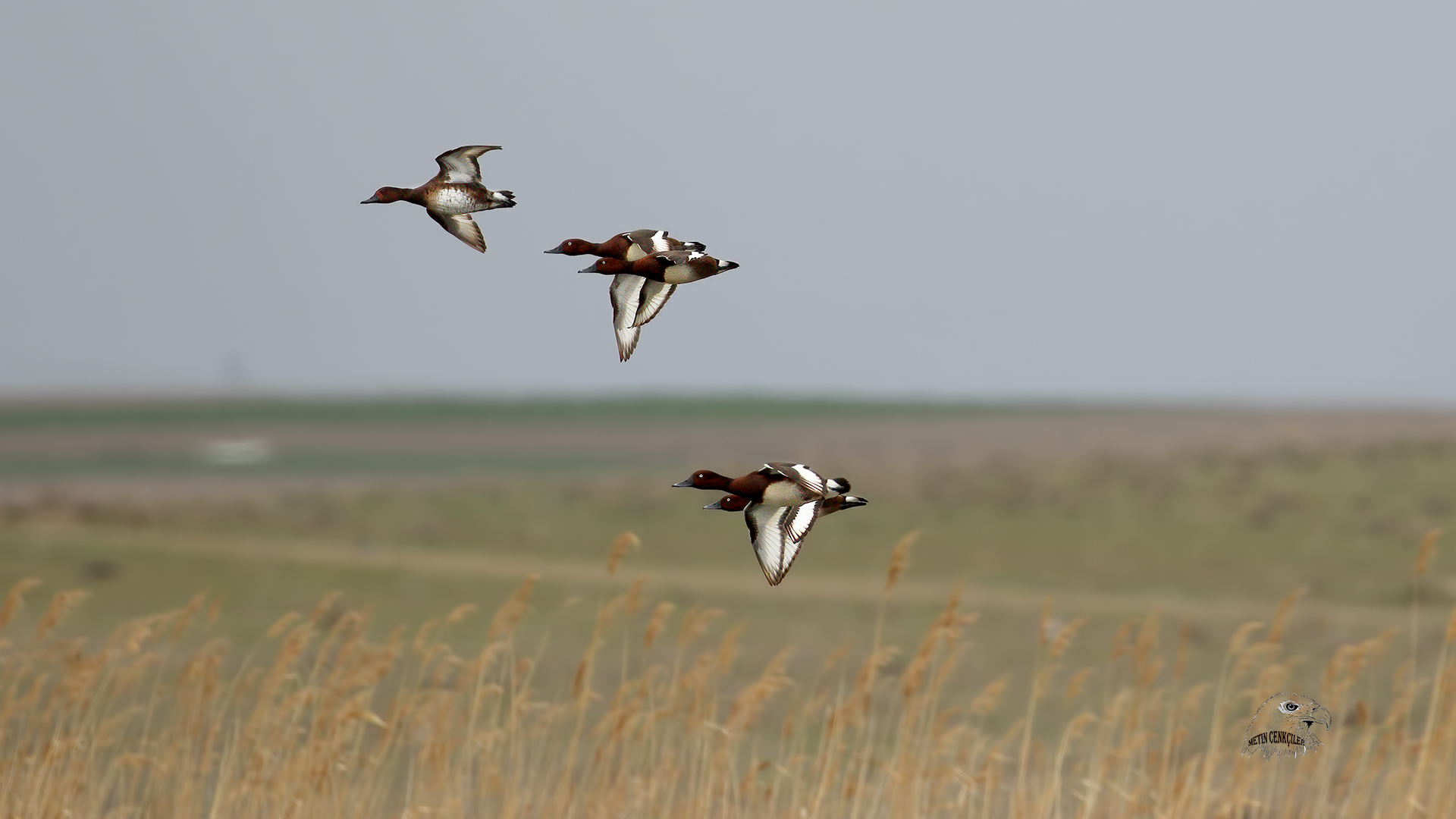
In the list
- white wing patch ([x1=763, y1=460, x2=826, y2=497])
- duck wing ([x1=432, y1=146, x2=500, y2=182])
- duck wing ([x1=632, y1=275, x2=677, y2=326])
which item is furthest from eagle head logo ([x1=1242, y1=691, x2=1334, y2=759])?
duck wing ([x1=432, y1=146, x2=500, y2=182])

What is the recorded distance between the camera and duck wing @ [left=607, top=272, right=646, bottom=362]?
2.12 metres

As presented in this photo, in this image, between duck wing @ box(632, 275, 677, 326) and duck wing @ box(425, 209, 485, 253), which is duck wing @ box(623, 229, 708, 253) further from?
duck wing @ box(425, 209, 485, 253)

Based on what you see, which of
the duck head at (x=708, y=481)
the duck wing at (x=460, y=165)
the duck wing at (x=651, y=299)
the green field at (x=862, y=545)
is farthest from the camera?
the green field at (x=862, y=545)

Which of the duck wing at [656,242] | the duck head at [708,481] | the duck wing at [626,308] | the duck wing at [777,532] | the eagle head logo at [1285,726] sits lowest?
the eagle head logo at [1285,726]

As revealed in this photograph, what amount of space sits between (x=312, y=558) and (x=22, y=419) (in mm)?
99970

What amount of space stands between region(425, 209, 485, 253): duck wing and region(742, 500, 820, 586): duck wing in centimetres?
57

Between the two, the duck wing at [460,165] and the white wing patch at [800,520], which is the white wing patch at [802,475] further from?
the duck wing at [460,165]

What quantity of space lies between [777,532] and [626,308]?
43 centimetres

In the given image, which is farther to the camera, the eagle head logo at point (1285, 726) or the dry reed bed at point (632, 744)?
the dry reed bed at point (632, 744)

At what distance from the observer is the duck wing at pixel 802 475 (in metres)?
2.00

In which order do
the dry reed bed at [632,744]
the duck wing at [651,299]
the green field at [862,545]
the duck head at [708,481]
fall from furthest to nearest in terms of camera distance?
the green field at [862,545], the dry reed bed at [632,744], the duck wing at [651,299], the duck head at [708,481]

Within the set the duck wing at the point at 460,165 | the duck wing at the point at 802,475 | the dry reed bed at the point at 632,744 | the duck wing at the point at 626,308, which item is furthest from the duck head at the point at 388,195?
the dry reed bed at the point at 632,744

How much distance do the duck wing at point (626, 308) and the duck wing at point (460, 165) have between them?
29 centimetres

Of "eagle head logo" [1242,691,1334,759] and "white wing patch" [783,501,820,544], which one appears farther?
"eagle head logo" [1242,691,1334,759]
